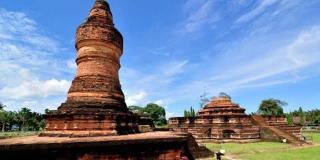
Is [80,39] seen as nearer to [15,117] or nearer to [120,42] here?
[120,42]

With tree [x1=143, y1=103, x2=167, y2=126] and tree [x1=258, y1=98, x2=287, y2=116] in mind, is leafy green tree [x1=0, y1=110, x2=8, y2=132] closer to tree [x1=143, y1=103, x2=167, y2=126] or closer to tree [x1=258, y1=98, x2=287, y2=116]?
tree [x1=143, y1=103, x2=167, y2=126]

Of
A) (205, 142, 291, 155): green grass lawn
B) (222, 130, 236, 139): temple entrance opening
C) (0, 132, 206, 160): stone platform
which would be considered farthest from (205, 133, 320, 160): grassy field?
(0, 132, 206, 160): stone platform

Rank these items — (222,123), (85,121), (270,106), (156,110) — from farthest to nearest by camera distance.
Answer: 1. (156,110)
2. (270,106)
3. (222,123)
4. (85,121)

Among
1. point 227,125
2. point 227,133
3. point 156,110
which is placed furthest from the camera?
point 156,110

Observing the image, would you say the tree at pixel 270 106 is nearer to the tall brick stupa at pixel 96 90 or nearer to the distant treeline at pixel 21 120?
the distant treeline at pixel 21 120

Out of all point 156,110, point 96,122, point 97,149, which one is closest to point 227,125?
point 96,122

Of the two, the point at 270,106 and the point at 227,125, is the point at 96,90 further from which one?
the point at 270,106

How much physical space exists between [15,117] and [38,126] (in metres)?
5.36

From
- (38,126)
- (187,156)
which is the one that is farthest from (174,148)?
(38,126)

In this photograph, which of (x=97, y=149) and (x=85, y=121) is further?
(x=85, y=121)

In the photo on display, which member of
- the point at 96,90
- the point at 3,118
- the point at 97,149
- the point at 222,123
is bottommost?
the point at 97,149

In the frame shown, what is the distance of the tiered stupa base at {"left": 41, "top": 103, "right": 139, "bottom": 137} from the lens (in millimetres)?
8594

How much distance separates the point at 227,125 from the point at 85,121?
65.1 feet

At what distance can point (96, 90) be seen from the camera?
381 inches
